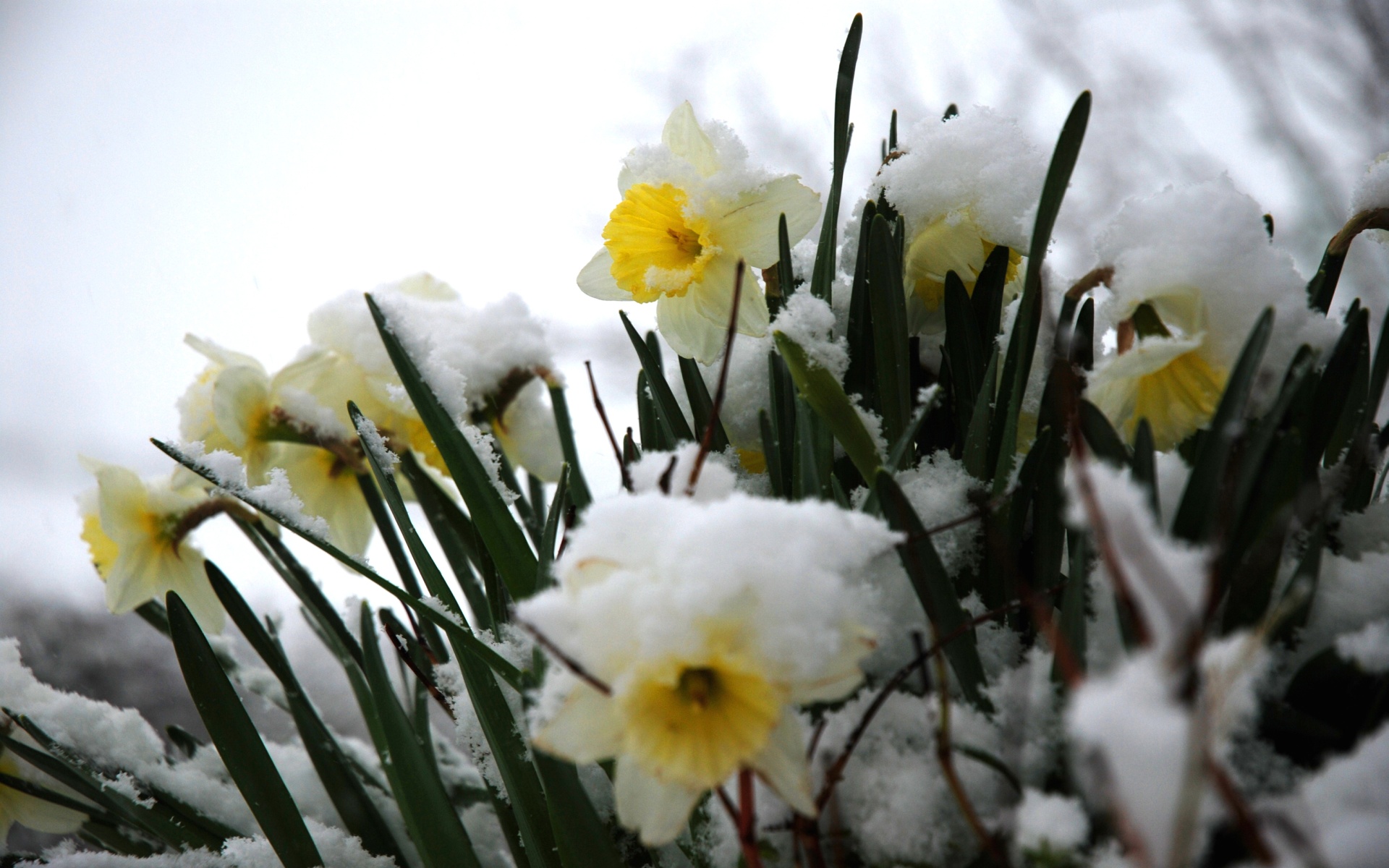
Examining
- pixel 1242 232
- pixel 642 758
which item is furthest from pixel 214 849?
pixel 1242 232

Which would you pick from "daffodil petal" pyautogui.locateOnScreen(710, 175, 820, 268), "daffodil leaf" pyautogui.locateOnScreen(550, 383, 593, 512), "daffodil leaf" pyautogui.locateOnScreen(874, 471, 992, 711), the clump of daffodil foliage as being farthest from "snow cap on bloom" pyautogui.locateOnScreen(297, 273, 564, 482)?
"daffodil leaf" pyautogui.locateOnScreen(874, 471, 992, 711)

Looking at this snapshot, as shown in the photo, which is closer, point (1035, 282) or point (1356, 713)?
point (1356, 713)

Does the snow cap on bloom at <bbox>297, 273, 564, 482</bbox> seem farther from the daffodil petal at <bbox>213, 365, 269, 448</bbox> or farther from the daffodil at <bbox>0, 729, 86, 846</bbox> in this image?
the daffodil at <bbox>0, 729, 86, 846</bbox>

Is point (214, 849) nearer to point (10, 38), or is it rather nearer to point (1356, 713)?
point (1356, 713)

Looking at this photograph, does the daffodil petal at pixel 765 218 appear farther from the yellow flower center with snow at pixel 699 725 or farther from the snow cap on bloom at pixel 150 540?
the snow cap on bloom at pixel 150 540

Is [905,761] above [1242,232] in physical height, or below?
below

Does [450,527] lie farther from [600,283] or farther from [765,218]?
[765,218]
